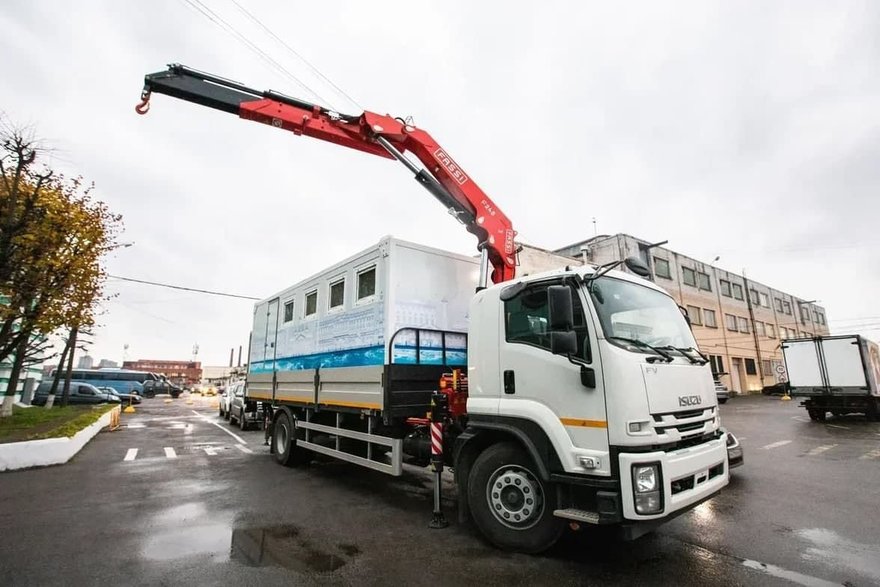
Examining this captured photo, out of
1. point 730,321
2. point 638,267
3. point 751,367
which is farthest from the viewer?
point 751,367

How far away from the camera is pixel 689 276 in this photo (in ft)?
122

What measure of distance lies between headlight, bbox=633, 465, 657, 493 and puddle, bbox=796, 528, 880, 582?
6.78 ft

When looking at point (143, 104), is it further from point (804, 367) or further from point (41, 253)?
point (804, 367)

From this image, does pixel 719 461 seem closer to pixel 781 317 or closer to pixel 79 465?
pixel 79 465

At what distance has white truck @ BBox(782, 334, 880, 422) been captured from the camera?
1527cm

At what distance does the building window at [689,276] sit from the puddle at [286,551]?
38.2m

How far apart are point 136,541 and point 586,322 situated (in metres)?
5.29

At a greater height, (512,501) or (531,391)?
(531,391)

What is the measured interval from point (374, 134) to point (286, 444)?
20.4 ft

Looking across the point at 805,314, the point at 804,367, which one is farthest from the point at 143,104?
the point at 805,314

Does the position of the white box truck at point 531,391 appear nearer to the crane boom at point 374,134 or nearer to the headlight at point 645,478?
the headlight at point 645,478

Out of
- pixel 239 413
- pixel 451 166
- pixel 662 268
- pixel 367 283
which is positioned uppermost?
pixel 662 268

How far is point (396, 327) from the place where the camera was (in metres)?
5.86

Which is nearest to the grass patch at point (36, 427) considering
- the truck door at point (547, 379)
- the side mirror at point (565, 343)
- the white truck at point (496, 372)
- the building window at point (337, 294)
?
the white truck at point (496, 372)
